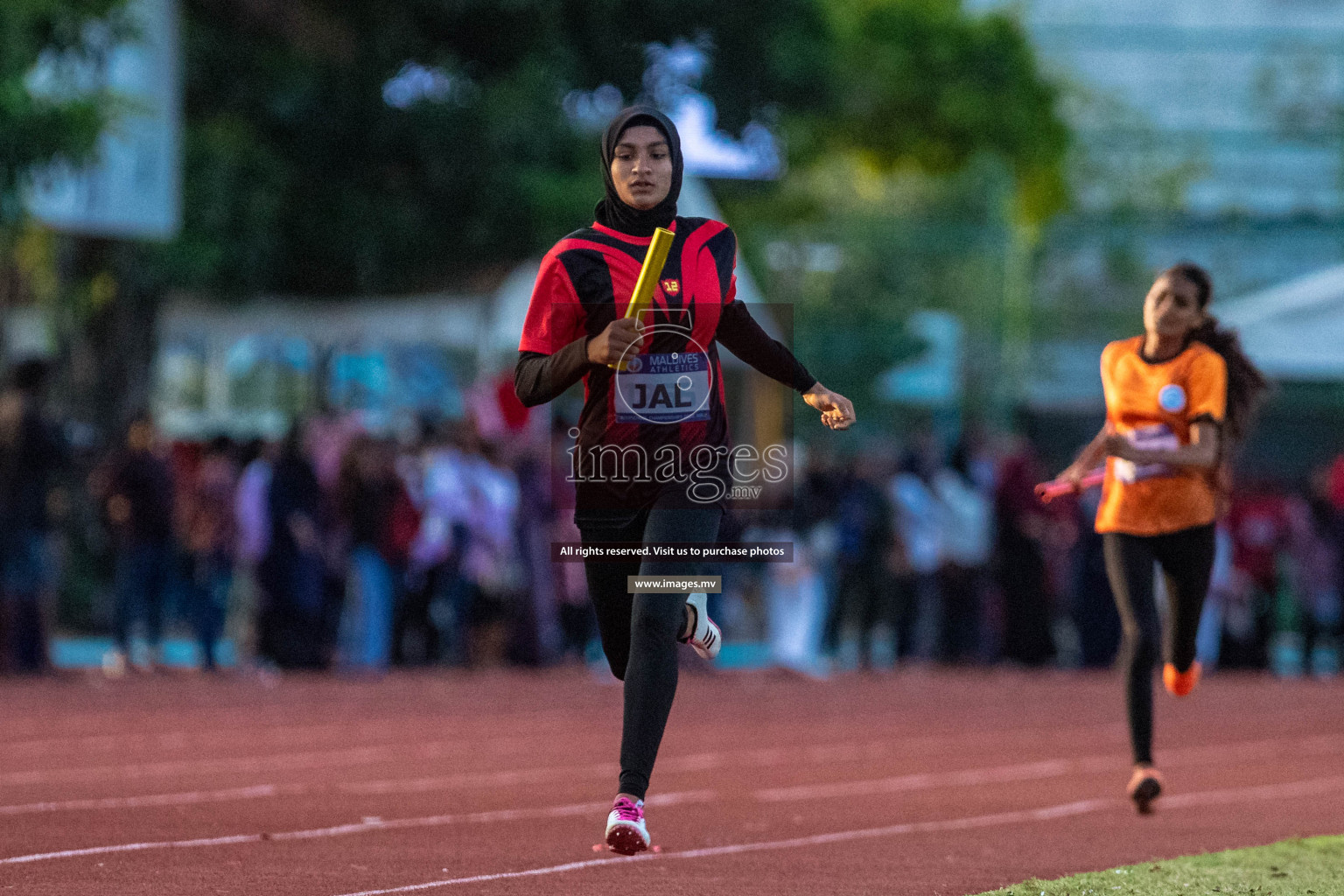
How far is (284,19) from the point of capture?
22.4 meters

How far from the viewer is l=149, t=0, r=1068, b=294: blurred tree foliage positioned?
2234 centimetres

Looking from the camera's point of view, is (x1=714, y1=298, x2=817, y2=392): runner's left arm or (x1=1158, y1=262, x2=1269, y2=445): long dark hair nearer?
(x1=714, y1=298, x2=817, y2=392): runner's left arm

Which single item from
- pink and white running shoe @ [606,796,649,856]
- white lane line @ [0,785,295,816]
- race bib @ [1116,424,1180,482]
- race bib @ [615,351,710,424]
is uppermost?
race bib @ [615,351,710,424]

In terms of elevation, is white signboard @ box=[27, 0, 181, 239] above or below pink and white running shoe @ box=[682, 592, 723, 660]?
above

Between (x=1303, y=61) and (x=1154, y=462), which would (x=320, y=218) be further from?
(x=1303, y=61)

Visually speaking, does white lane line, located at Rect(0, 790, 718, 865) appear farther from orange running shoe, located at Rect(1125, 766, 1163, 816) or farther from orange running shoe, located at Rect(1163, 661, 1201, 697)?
orange running shoe, located at Rect(1163, 661, 1201, 697)

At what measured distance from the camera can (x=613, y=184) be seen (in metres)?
6.36

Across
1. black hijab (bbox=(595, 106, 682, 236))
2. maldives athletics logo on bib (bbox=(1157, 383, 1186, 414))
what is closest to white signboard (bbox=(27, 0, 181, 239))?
maldives athletics logo on bib (bbox=(1157, 383, 1186, 414))

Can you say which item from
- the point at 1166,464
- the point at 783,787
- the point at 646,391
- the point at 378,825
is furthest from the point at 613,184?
the point at 783,787

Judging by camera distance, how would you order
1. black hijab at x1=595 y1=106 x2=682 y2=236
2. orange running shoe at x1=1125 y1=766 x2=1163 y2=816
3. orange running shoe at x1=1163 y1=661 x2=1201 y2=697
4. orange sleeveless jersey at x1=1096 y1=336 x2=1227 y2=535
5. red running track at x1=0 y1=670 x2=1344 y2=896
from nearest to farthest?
1. black hijab at x1=595 y1=106 x2=682 y2=236
2. red running track at x1=0 y1=670 x2=1344 y2=896
3. orange sleeveless jersey at x1=1096 y1=336 x2=1227 y2=535
4. orange running shoe at x1=1125 y1=766 x2=1163 y2=816
5. orange running shoe at x1=1163 y1=661 x2=1201 y2=697

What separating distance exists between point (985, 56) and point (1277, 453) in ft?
86.7

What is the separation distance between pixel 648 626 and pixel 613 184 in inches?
49.6

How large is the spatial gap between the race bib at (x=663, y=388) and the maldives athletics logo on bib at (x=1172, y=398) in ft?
10.4

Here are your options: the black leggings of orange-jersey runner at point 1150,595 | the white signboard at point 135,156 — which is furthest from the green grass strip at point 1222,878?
the white signboard at point 135,156
